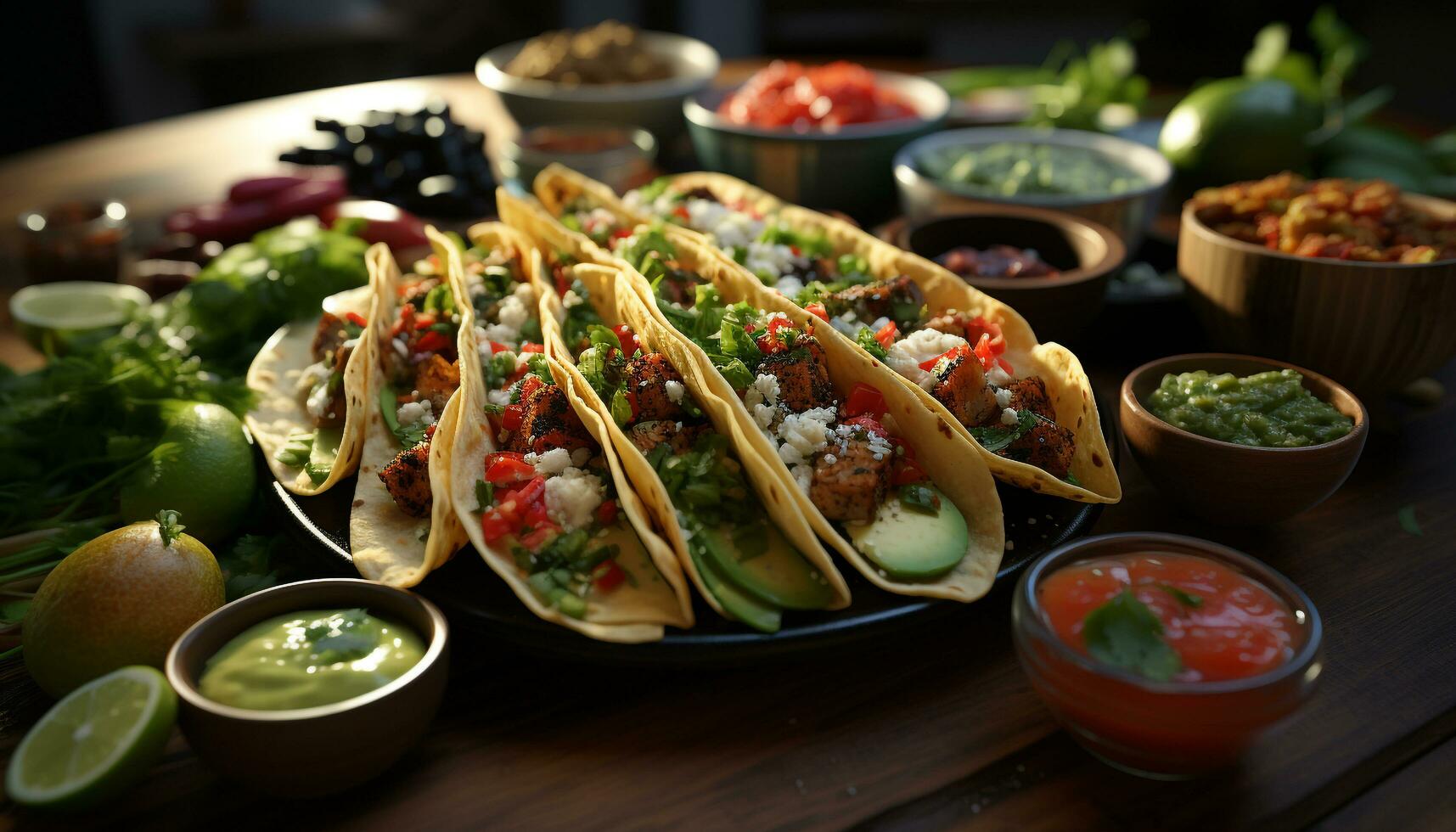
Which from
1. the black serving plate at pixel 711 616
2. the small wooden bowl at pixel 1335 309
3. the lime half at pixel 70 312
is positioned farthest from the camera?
the lime half at pixel 70 312

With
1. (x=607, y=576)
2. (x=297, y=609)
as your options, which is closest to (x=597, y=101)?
(x=607, y=576)

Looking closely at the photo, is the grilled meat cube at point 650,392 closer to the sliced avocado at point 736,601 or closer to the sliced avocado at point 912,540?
the sliced avocado at point 736,601

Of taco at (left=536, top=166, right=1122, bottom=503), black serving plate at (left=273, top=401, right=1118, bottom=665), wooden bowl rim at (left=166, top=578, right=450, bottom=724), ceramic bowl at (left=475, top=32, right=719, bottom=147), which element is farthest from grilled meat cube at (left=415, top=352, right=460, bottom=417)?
ceramic bowl at (left=475, top=32, right=719, bottom=147)

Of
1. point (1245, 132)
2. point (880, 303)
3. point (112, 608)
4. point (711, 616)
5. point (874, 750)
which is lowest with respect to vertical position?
point (874, 750)

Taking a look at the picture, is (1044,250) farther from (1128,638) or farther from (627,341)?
(1128,638)

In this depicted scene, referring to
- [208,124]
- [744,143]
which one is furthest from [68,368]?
[208,124]

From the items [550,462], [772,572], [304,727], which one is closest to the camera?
[304,727]

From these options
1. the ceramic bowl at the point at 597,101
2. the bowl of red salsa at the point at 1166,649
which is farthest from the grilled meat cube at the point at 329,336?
the ceramic bowl at the point at 597,101
